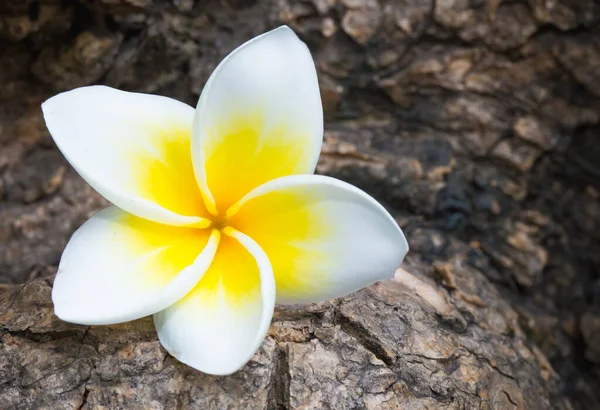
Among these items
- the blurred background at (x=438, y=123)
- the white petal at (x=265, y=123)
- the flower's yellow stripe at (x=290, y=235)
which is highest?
the white petal at (x=265, y=123)

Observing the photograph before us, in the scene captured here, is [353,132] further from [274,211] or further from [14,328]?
[14,328]

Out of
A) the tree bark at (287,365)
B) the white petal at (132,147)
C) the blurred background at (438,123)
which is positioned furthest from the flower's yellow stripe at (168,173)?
the blurred background at (438,123)

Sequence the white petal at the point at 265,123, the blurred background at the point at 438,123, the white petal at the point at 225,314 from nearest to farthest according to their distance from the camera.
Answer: the white petal at the point at 225,314
the white petal at the point at 265,123
the blurred background at the point at 438,123

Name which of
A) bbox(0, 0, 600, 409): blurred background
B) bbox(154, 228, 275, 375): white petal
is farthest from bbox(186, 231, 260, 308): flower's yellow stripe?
bbox(0, 0, 600, 409): blurred background

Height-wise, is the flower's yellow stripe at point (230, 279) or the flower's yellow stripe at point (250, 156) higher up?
the flower's yellow stripe at point (250, 156)

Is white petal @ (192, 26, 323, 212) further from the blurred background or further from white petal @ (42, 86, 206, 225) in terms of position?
the blurred background

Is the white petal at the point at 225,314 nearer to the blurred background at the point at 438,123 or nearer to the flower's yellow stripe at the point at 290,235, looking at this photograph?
the flower's yellow stripe at the point at 290,235

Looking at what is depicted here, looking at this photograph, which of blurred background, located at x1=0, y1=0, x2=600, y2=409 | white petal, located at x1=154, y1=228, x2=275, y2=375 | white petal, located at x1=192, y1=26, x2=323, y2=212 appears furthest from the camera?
blurred background, located at x1=0, y1=0, x2=600, y2=409

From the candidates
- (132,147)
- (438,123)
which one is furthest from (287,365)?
(438,123)

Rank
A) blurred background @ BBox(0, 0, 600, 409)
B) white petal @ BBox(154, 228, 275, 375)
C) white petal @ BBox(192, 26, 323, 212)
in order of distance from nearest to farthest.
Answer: white petal @ BBox(154, 228, 275, 375)
white petal @ BBox(192, 26, 323, 212)
blurred background @ BBox(0, 0, 600, 409)
